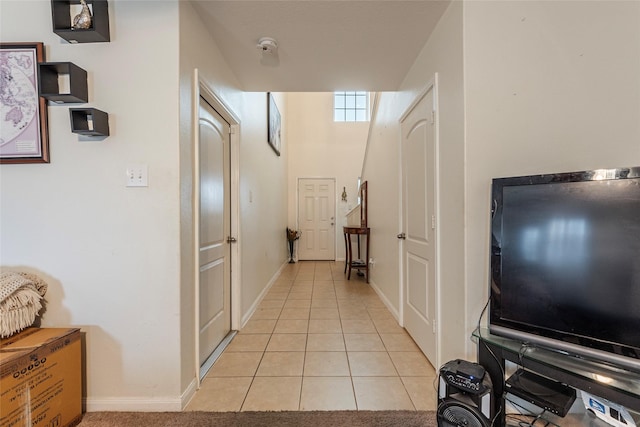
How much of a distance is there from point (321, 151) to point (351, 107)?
4.56 ft

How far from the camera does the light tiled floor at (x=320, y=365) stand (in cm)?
158

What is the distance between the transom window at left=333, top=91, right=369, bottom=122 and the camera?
6.89 metres

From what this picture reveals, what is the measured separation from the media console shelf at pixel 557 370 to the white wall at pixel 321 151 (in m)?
5.40

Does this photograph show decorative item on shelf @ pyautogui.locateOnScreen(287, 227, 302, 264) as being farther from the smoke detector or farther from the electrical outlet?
the electrical outlet

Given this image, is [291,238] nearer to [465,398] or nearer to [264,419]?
[264,419]

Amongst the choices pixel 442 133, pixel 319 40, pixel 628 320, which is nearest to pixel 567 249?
pixel 628 320

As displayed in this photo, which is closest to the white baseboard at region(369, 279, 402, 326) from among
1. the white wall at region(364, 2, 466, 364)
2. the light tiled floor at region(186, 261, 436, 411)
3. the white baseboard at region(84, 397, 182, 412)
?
the light tiled floor at region(186, 261, 436, 411)

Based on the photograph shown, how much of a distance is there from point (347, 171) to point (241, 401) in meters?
5.65

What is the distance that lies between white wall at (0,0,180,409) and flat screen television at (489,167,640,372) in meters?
1.63

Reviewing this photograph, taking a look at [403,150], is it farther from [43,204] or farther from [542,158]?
[43,204]

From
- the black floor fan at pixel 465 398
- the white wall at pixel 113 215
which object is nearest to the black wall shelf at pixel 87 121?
the white wall at pixel 113 215

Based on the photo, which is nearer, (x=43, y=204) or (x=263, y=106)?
(x=43, y=204)

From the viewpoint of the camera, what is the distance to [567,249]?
42.9 inches

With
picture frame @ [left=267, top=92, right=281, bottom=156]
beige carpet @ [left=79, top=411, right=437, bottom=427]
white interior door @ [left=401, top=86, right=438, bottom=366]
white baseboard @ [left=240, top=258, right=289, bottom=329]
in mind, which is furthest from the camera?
picture frame @ [left=267, top=92, right=281, bottom=156]
